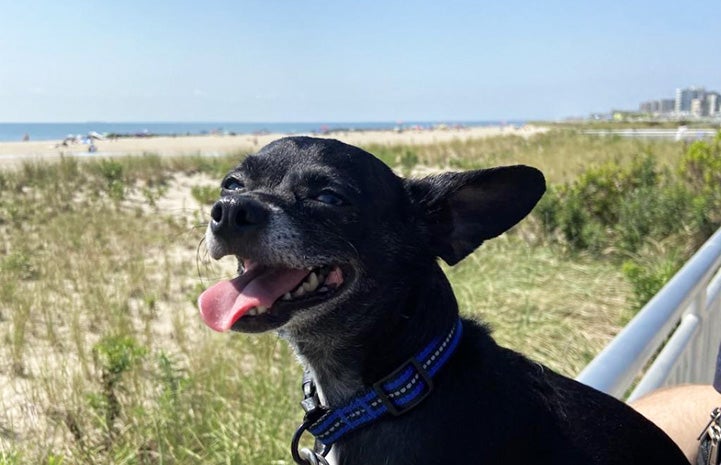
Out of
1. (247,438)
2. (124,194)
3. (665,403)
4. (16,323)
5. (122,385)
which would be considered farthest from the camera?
(124,194)

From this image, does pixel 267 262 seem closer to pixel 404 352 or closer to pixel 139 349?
pixel 404 352

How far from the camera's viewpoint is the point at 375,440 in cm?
196

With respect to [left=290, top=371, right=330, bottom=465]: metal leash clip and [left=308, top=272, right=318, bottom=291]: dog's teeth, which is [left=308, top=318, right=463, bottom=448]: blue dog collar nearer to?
[left=290, top=371, right=330, bottom=465]: metal leash clip

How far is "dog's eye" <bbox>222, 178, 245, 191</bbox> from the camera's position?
238cm

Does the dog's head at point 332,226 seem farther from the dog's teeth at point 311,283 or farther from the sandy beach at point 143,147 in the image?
the sandy beach at point 143,147

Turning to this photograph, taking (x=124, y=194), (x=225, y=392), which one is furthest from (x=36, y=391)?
(x=124, y=194)

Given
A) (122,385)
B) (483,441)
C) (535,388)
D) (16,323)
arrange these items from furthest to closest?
(16,323) → (122,385) → (535,388) → (483,441)

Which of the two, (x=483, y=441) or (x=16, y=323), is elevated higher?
(x=483, y=441)

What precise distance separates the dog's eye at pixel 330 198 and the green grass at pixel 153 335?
832mm

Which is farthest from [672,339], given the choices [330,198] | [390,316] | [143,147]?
[143,147]

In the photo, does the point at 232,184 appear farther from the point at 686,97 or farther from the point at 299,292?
the point at 686,97

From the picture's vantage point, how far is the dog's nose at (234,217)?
79.7 inches

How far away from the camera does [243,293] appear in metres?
2.02

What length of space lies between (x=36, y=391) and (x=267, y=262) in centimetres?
276
